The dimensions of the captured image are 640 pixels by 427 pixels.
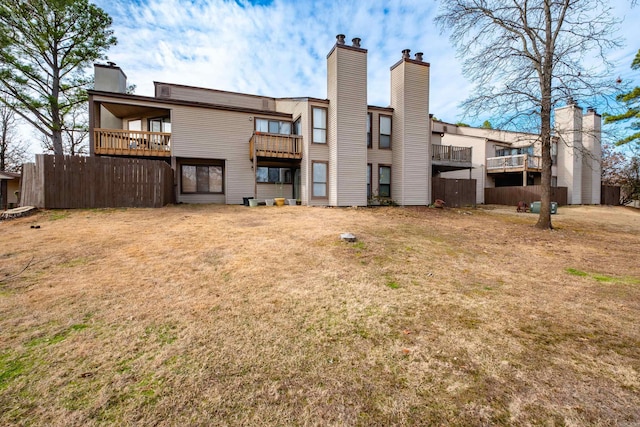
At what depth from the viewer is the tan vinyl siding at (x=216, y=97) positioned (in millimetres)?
17000

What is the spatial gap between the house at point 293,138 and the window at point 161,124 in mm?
55

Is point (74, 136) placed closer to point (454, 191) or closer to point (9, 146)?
point (9, 146)

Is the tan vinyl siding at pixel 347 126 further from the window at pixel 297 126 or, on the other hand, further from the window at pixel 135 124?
the window at pixel 135 124

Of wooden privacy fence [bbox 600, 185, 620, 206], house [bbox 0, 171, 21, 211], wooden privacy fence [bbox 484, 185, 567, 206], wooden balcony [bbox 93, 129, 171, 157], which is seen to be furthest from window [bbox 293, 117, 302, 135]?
wooden privacy fence [bbox 600, 185, 620, 206]

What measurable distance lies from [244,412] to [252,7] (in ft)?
44.9

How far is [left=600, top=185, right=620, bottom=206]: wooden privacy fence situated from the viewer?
83.9 feet

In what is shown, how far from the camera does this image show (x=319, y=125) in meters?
14.9

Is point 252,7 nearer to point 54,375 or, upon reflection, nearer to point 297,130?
point 297,130

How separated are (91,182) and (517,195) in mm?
28090

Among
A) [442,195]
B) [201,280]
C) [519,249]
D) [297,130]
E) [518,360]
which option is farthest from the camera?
[442,195]

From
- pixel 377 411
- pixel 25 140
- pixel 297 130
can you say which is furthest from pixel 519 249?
pixel 25 140

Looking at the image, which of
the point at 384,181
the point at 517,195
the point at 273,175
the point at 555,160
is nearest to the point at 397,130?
the point at 384,181

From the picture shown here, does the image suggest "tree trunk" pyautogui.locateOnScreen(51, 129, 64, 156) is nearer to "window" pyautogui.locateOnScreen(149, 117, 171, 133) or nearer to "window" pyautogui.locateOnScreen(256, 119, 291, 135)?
"window" pyautogui.locateOnScreen(149, 117, 171, 133)

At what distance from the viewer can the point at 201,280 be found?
441 centimetres
